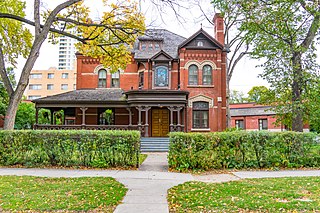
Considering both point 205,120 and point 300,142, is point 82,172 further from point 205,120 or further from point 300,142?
point 205,120

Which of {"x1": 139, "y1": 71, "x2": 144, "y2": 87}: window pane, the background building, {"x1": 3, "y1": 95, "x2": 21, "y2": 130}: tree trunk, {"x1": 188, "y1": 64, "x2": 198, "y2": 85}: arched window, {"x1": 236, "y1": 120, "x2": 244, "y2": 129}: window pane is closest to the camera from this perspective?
{"x1": 3, "y1": 95, "x2": 21, "y2": 130}: tree trunk

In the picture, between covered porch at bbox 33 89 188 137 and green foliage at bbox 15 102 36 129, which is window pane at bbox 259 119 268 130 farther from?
green foliage at bbox 15 102 36 129

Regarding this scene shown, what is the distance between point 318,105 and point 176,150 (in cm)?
955

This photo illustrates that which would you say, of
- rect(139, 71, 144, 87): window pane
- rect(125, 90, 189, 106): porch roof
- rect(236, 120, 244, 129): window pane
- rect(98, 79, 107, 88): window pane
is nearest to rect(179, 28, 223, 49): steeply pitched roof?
rect(139, 71, 144, 87): window pane

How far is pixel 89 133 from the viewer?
33.9 feet

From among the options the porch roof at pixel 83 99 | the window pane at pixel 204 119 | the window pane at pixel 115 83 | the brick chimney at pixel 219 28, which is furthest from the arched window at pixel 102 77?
the brick chimney at pixel 219 28

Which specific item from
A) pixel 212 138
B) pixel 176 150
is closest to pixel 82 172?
→ pixel 176 150

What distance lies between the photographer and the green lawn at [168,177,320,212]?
513 cm

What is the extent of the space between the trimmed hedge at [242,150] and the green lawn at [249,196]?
2.45 meters

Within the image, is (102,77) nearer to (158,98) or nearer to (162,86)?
(162,86)

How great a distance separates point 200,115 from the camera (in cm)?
2205

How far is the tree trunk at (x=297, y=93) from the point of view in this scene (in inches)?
597

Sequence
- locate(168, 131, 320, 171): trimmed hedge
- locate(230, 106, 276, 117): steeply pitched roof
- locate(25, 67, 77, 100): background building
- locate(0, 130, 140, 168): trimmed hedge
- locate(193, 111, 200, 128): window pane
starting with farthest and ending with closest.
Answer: locate(25, 67, 77, 100): background building → locate(230, 106, 276, 117): steeply pitched roof → locate(193, 111, 200, 128): window pane → locate(0, 130, 140, 168): trimmed hedge → locate(168, 131, 320, 171): trimmed hedge

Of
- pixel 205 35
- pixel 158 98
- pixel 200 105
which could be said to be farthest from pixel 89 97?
pixel 205 35
